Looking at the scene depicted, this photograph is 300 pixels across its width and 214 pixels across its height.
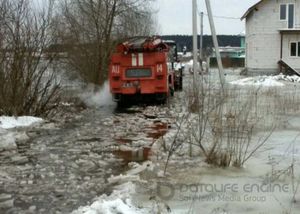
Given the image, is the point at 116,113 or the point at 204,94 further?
the point at 116,113

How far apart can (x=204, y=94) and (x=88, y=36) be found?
55.4ft

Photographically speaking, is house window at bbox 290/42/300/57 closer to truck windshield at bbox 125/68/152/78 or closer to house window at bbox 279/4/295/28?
house window at bbox 279/4/295/28

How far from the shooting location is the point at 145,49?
824 inches

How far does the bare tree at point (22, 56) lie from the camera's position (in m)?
16.1

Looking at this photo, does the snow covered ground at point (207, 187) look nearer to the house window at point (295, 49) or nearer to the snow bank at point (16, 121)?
the snow bank at point (16, 121)

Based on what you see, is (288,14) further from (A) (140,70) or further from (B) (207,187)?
(B) (207,187)

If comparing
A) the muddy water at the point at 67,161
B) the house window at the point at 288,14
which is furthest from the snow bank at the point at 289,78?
the muddy water at the point at 67,161

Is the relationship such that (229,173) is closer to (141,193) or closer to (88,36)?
(141,193)

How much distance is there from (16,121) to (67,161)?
5755mm

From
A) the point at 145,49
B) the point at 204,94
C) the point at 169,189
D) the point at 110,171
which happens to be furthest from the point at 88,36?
the point at 169,189

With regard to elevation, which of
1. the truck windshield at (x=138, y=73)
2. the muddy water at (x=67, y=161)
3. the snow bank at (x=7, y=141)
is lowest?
the muddy water at (x=67, y=161)

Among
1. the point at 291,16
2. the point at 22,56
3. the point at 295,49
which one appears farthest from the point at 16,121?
the point at 291,16

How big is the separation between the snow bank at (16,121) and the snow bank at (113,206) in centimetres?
812

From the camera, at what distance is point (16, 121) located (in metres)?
15.8
